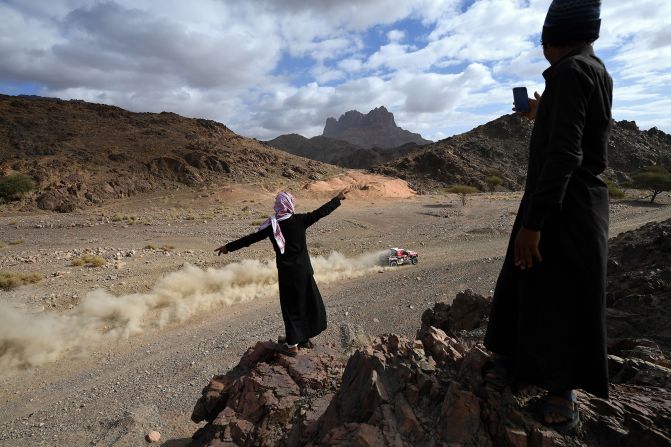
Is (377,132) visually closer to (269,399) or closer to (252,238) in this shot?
(252,238)

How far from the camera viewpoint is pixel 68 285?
38.9ft

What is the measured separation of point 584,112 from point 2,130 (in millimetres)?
48258

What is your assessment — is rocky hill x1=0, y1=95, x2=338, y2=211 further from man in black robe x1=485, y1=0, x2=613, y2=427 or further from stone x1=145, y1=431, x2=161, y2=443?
man in black robe x1=485, y1=0, x2=613, y2=427

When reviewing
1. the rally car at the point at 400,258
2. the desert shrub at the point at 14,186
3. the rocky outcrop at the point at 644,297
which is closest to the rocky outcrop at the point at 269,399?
the rocky outcrop at the point at 644,297

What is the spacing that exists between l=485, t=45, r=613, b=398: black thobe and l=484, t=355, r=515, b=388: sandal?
0.73 ft

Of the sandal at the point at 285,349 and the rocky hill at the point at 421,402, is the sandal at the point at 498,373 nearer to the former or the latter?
the rocky hill at the point at 421,402

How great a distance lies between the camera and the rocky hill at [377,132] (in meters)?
158

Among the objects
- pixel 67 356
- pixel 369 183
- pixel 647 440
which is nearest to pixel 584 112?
pixel 647 440

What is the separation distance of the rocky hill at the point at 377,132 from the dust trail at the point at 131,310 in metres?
145

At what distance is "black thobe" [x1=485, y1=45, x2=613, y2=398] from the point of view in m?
1.82

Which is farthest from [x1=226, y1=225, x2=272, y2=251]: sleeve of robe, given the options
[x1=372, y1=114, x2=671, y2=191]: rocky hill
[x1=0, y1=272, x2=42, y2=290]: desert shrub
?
[x1=372, y1=114, x2=671, y2=191]: rocky hill

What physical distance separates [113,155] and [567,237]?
4151cm

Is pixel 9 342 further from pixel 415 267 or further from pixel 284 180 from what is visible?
pixel 284 180

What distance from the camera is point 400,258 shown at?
1378 cm
